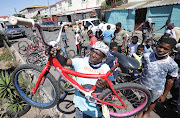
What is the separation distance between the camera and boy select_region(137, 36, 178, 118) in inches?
71.3

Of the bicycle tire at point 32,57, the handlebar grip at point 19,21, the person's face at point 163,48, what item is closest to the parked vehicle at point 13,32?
the bicycle tire at point 32,57

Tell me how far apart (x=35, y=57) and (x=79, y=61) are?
5.09m

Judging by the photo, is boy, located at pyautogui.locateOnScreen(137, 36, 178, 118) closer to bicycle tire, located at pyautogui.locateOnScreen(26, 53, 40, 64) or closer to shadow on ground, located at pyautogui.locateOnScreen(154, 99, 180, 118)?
shadow on ground, located at pyautogui.locateOnScreen(154, 99, 180, 118)

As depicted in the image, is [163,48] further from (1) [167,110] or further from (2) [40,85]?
(2) [40,85]

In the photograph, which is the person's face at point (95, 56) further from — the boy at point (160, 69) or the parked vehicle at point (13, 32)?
the parked vehicle at point (13, 32)

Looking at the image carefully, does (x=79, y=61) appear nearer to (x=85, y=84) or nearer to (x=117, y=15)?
(x=85, y=84)

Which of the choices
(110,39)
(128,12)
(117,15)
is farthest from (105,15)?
(110,39)

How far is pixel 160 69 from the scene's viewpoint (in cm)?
189

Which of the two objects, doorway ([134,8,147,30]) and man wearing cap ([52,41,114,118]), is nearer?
man wearing cap ([52,41,114,118])

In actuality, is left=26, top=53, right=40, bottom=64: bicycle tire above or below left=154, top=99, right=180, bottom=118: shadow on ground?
above

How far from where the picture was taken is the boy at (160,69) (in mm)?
1810

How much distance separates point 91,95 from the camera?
1623 mm

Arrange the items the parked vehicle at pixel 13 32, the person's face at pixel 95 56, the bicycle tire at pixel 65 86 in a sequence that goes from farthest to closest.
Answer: the parked vehicle at pixel 13 32
the bicycle tire at pixel 65 86
the person's face at pixel 95 56

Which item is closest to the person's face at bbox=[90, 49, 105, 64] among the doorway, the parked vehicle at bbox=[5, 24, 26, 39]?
the parked vehicle at bbox=[5, 24, 26, 39]
